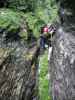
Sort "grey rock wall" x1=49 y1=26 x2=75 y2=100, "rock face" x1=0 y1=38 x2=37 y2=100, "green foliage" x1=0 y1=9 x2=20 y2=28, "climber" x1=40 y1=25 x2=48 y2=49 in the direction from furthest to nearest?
"climber" x1=40 y1=25 x2=48 y2=49 → "green foliage" x1=0 y1=9 x2=20 y2=28 → "rock face" x1=0 y1=38 x2=37 y2=100 → "grey rock wall" x1=49 y1=26 x2=75 y2=100

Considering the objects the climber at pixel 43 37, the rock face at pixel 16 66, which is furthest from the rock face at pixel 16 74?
the climber at pixel 43 37

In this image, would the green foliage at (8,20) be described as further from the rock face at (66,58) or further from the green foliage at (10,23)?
the rock face at (66,58)

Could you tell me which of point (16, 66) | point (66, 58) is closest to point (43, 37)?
point (16, 66)

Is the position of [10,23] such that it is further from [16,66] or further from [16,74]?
[16,74]

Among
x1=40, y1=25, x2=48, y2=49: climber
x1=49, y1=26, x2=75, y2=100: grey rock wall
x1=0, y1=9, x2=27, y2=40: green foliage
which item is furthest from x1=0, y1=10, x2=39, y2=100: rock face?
x1=49, y1=26, x2=75, y2=100: grey rock wall

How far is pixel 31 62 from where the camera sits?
719 centimetres

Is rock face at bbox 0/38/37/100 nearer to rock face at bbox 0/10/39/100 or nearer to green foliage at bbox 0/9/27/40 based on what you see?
rock face at bbox 0/10/39/100

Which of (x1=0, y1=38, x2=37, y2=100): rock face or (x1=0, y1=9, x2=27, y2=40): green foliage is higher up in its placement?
(x1=0, y1=9, x2=27, y2=40): green foliage

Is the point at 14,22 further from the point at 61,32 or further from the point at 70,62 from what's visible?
the point at 70,62

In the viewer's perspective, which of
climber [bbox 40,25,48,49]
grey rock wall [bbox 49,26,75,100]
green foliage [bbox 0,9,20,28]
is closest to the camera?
grey rock wall [bbox 49,26,75,100]

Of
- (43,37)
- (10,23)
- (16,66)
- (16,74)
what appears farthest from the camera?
(43,37)

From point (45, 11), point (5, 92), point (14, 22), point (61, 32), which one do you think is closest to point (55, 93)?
point (5, 92)

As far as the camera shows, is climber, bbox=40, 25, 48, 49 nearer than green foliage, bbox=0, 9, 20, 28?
No

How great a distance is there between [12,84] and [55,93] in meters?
1.14
